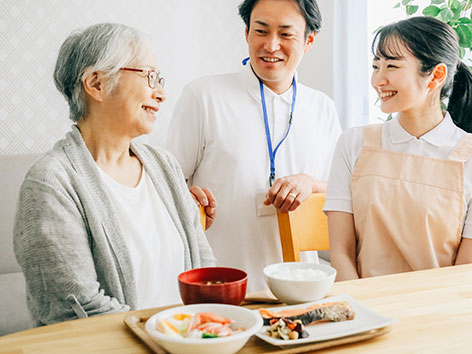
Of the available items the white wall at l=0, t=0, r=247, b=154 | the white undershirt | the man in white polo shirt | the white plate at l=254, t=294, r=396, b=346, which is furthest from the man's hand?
the white wall at l=0, t=0, r=247, b=154

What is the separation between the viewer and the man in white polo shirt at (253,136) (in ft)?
7.04

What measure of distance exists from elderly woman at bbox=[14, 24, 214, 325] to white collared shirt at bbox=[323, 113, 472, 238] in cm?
50

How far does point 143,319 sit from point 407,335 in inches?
20.5

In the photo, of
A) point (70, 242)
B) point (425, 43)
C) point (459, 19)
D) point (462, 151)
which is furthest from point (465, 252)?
point (459, 19)

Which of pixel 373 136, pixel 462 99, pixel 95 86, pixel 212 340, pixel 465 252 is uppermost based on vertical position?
pixel 95 86

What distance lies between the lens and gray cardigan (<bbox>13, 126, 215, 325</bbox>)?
130cm

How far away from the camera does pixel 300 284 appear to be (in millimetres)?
1098

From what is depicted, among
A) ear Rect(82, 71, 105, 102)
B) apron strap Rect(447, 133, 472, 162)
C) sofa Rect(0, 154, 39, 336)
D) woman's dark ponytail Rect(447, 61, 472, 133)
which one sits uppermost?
ear Rect(82, 71, 105, 102)

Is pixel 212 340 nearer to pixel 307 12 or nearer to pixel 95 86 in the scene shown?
pixel 95 86

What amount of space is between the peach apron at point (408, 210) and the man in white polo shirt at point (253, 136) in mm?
373

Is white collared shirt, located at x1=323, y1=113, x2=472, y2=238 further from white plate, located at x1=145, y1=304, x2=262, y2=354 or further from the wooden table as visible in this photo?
white plate, located at x1=145, y1=304, x2=262, y2=354

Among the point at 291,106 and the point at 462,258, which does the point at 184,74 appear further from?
the point at 462,258

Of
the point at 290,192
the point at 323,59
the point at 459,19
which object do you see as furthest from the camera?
the point at 323,59

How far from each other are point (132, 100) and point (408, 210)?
3.08 feet
